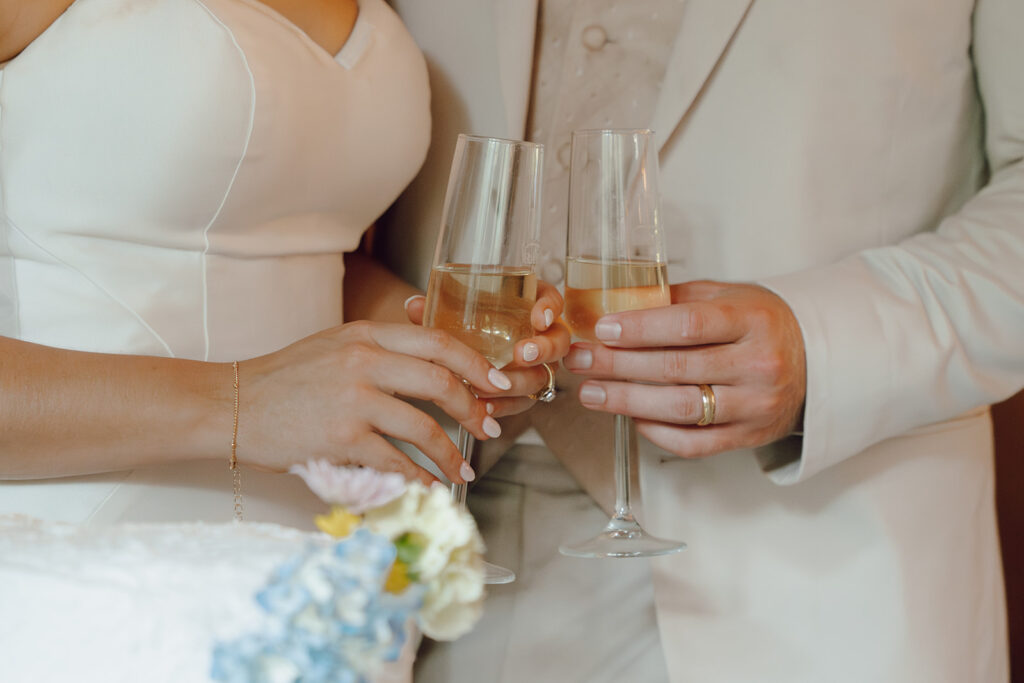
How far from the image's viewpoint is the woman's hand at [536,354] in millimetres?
838

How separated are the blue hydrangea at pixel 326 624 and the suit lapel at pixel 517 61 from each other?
3.28ft

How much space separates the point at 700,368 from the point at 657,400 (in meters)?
0.06

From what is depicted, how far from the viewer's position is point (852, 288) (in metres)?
1.03

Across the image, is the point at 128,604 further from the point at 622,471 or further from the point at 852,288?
the point at 852,288

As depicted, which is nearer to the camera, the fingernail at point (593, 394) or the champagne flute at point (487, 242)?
the champagne flute at point (487, 242)

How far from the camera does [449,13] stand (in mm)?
1329

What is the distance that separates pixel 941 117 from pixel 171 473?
42.1 inches

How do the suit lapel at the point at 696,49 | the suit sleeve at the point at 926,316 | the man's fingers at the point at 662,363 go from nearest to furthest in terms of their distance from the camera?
1. the man's fingers at the point at 662,363
2. the suit sleeve at the point at 926,316
3. the suit lapel at the point at 696,49

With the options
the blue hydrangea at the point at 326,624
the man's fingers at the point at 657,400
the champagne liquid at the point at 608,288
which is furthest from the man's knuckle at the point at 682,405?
the blue hydrangea at the point at 326,624

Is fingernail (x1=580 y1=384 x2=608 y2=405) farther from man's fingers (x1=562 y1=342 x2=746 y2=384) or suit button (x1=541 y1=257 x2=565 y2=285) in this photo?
suit button (x1=541 y1=257 x2=565 y2=285)

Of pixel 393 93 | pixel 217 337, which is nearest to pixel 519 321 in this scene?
pixel 217 337

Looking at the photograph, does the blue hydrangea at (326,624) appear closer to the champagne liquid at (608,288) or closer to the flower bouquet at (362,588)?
the flower bouquet at (362,588)

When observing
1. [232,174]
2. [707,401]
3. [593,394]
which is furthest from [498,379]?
[232,174]

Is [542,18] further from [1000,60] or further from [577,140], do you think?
[1000,60]
